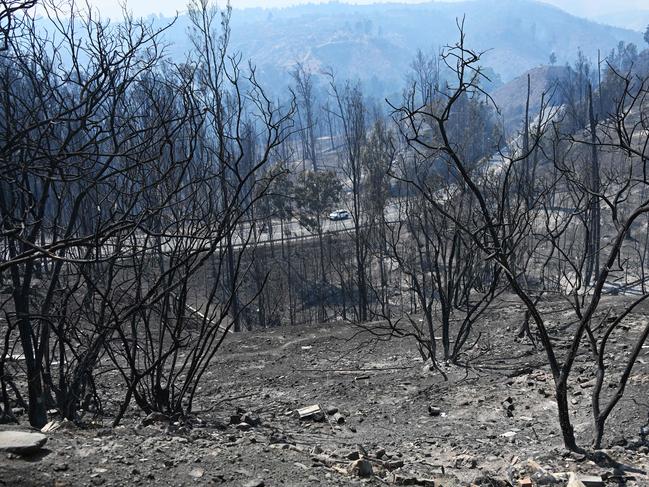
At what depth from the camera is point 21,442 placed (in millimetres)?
3525

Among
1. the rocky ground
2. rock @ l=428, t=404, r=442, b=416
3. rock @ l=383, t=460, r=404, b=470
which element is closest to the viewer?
the rocky ground

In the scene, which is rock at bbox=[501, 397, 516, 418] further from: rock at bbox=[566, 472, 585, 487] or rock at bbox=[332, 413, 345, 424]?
rock at bbox=[566, 472, 585, 487]

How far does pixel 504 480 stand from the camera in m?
4.06

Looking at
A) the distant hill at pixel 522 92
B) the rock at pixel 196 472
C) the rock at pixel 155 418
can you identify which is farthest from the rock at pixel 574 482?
the distant hill at pixel 522 92

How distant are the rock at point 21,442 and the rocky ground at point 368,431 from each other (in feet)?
0.13

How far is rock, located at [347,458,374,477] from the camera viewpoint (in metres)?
3.85

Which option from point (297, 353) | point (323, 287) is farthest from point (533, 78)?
point (297, 353)

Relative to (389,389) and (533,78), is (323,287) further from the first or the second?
(533,78)

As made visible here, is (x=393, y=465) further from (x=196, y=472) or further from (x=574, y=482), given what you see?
(x=196, y=472)

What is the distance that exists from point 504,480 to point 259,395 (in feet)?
12.9

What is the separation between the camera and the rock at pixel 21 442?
348 centimetres

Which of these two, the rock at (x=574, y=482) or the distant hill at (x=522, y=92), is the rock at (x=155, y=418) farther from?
the distant hill at (x=522, y=92)

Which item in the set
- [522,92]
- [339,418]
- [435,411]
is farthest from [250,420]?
[522,92]

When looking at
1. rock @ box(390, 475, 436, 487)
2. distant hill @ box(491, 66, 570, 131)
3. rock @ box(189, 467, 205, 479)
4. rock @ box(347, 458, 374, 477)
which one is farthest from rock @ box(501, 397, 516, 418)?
distant hill @ box(491, 66, 570, 131)
